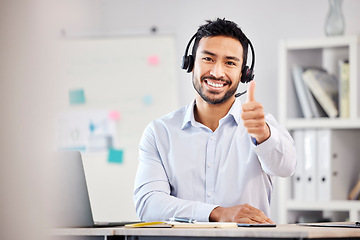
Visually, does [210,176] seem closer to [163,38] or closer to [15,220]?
[15,220]

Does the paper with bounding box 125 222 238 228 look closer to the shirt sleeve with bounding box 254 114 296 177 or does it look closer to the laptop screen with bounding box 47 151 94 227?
the laptop screen with bounding box 47 151 94 227

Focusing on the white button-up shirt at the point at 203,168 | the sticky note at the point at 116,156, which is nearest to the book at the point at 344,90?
the white button-up shirt at the point at 203,168

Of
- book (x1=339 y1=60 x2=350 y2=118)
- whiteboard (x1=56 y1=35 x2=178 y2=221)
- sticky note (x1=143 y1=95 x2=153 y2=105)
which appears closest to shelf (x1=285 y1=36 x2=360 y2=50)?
book (x1=339 y1=60 x2=350 y2=118)

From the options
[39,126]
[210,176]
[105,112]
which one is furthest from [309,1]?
[39,126]

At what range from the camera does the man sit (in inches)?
66.6

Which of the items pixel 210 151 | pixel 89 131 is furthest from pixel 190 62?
pixel 89 131

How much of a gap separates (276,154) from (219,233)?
21.3 inches

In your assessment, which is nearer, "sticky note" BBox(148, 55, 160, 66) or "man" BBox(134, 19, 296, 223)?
"man" BBox(134, 19, 296, 223)

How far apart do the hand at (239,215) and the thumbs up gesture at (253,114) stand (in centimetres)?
20

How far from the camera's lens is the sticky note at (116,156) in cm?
361

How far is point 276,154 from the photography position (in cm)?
156

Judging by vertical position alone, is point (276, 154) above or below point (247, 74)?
below

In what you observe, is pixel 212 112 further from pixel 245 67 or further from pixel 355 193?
pixel 355 193

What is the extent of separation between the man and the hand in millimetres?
119
